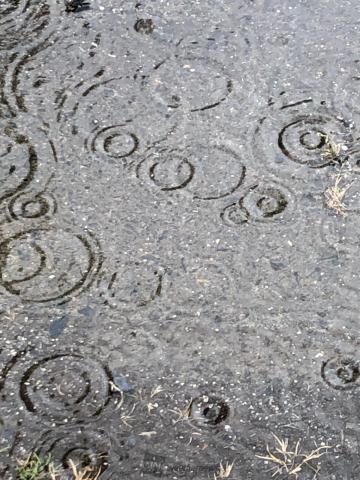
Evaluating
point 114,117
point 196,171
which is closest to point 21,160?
point 114,117

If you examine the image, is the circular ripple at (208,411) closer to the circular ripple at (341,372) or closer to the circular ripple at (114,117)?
the circular ripple at (341,372)

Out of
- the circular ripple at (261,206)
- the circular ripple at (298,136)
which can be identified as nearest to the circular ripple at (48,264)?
the circular ripple at (261,206)

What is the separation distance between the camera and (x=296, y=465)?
1.72 m

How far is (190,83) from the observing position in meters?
2.56

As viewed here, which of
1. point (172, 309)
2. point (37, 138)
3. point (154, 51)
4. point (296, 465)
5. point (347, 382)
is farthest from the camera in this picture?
point (154, 51)

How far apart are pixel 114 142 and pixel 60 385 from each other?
2.76 feet

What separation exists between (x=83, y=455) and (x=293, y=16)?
1.80 m

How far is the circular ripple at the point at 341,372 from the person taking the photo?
1854 millimetres

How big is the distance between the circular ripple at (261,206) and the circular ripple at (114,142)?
38cm

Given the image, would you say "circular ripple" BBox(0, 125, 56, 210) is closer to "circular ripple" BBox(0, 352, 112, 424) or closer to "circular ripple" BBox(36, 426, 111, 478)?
"circular ripple" BBox(0, 352, 112, 424)

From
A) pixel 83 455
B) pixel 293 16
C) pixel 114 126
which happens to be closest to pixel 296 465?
pixel 83 455

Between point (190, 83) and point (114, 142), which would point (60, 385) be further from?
point (190, 83)

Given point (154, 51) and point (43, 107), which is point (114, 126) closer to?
point (43, 107)

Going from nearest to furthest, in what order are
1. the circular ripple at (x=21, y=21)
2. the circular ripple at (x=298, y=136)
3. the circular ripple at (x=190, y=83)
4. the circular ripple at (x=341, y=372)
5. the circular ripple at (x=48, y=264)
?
the circular ripple at (x=341, y=372), the circular ripple at (x=48, y=264), the circular ripple at (x=298, y=136), the circular ripple at (x=190, y=83), the circular ripple at (x=21, y=21)
